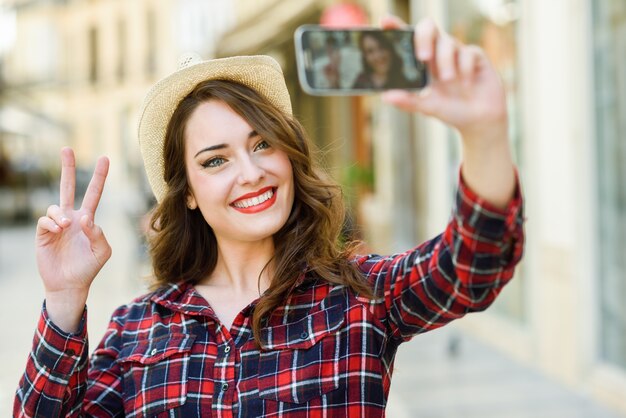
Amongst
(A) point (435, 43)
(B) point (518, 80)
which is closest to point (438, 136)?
(B) point (518, 80)

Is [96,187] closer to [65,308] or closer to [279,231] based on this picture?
[65,308]

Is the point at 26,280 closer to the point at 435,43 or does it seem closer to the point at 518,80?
the point at 518,80

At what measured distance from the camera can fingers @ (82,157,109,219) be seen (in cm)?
167

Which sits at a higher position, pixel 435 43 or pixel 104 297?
pixel 435 43

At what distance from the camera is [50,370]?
1579mm

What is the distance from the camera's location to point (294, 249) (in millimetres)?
1738

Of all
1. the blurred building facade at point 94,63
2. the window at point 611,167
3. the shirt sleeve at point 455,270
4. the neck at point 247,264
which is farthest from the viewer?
the blurred building facade at point 94,63

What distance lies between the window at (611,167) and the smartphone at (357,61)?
131 inches

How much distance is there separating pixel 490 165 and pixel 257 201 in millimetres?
612

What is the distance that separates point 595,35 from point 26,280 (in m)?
7.46

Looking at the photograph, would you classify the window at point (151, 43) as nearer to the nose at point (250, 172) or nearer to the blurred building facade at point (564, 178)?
the blurred building facade at point (564, 178)

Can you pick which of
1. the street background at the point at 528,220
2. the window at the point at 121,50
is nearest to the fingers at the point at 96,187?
the street background at the point at 528,220

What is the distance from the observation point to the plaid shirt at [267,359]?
1.54 metres

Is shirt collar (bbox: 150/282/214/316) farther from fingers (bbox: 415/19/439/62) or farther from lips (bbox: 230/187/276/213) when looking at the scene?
fingers (bbox: 415/19/439/62)
